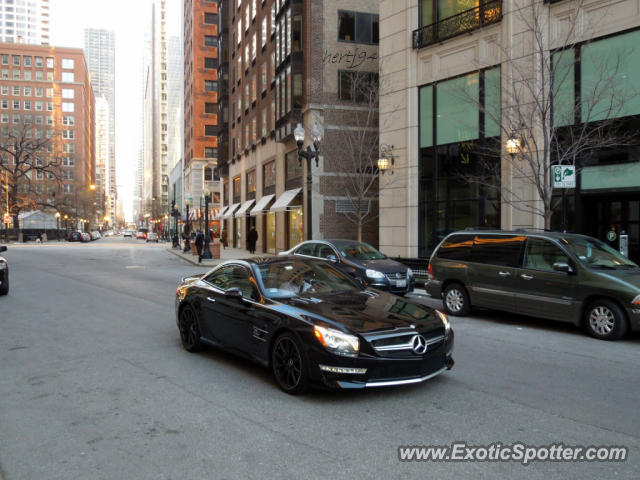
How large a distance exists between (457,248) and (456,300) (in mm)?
1125

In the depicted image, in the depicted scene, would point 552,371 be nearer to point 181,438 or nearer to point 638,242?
point 181,438

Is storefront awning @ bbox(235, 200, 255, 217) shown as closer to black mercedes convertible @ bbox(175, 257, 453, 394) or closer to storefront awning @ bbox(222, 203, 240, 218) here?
storefront awning @ bbox(222, 203, 240, 218)

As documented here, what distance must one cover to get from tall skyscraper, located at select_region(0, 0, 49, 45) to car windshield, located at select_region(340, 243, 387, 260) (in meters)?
207

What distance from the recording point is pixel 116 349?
738 cm

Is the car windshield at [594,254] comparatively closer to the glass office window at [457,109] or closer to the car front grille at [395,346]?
the car front grille at [395,346]

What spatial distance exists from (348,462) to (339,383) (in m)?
1.17

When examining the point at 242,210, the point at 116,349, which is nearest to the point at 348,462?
the point at 116,349

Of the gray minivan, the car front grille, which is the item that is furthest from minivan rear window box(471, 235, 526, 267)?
the car front grille

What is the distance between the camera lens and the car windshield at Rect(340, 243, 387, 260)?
44.3 feet

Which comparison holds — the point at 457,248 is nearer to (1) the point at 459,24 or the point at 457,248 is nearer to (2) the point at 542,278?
(2) the point at 542,278

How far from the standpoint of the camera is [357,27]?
29.2 meters

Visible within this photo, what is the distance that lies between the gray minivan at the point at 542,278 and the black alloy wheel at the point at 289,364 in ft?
18.8

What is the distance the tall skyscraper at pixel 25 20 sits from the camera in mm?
180875

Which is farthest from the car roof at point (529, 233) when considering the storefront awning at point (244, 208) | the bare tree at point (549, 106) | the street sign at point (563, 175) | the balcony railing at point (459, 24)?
the storefront awning at point (244, 208)
